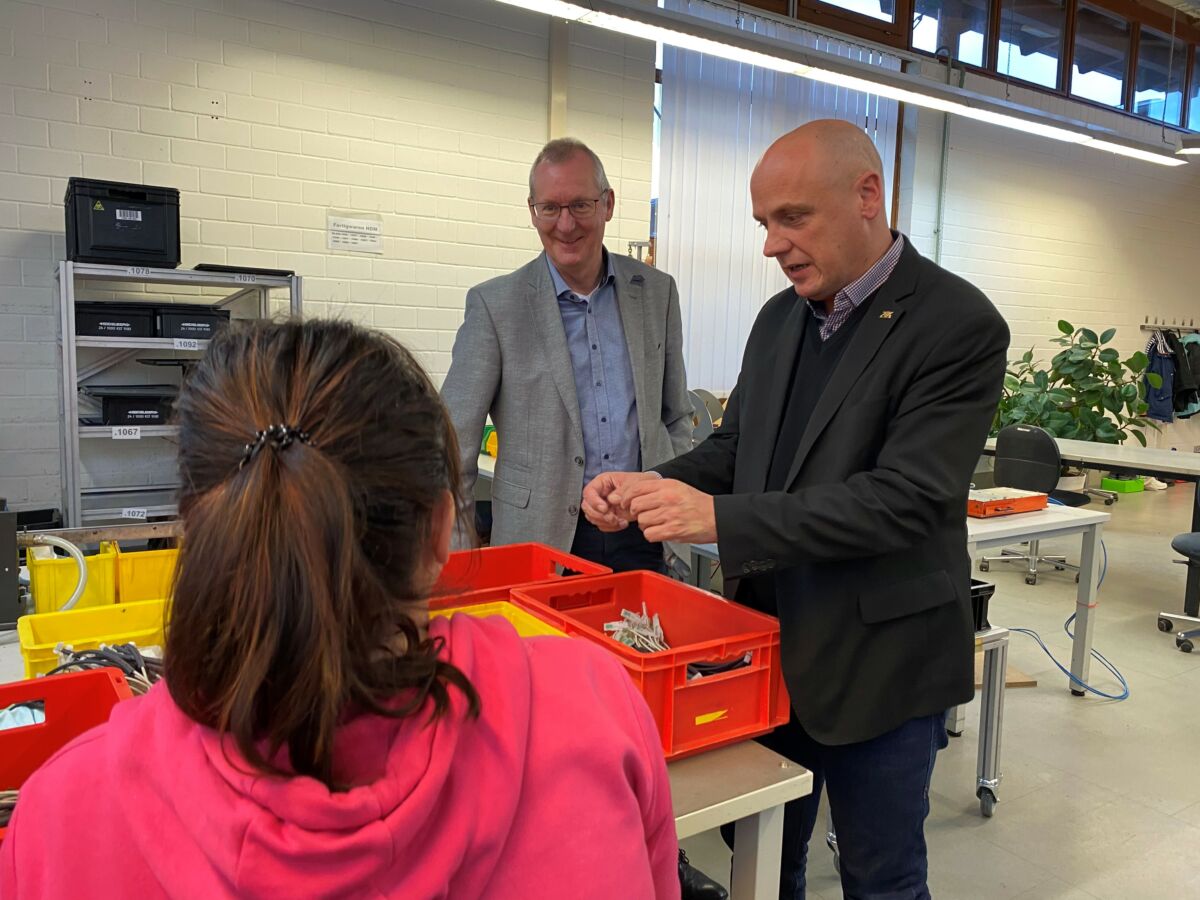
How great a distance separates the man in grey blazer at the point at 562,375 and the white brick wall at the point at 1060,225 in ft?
17.8

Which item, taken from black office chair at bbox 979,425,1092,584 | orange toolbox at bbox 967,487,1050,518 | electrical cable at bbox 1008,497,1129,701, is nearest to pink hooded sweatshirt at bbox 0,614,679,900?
orange toolbox at bbox 967,487,1050,518

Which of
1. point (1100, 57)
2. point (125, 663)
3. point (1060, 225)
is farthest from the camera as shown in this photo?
point (1060, 225)

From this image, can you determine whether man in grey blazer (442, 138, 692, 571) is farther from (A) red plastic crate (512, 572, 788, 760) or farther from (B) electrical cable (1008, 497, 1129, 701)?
(B) electrical cable (1008, 497, 1129, 701)

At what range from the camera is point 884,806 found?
52.7 inches

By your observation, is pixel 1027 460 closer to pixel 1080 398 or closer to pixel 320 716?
pixel 1080 398

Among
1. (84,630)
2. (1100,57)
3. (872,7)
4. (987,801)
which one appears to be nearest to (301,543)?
(84,630)

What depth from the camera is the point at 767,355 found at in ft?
5.09

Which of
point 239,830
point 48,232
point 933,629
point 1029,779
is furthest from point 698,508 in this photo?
point 48,232

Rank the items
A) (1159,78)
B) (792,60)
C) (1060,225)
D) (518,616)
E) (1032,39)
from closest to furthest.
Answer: (518,616)
(792,60)
(1032,39)
(1060,225)
(1159,78)

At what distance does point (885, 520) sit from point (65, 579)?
1540 mm

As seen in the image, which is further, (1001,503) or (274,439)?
(1001,503)

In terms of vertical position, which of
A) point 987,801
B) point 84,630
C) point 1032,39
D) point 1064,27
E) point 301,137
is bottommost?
point 987,801

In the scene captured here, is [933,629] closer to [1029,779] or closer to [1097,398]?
[1029,779]

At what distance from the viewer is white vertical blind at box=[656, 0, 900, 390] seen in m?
5.47
